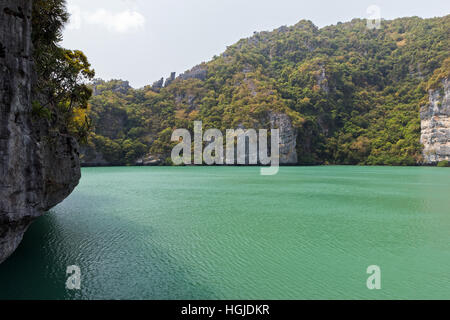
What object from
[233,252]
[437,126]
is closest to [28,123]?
[233,252]

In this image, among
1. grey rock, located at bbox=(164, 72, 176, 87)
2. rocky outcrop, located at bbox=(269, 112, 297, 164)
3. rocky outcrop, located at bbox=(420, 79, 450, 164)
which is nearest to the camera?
rocky outcrop, located at bbox=(420, 79, 450, 164)

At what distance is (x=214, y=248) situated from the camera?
889 cm

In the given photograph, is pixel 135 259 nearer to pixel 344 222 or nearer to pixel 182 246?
pixel 182 246

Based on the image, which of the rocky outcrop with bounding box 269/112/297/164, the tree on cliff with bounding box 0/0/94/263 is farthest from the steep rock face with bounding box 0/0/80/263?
the rocky outcrop with bounding box 269/112/297/164

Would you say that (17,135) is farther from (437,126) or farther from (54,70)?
(437,126)

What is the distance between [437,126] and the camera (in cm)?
5300

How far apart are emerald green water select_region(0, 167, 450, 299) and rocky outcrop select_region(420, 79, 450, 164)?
47.6 meters

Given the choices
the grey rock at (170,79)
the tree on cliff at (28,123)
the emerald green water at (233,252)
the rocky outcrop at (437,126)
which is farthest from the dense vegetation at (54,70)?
the grey rock at (170,79)

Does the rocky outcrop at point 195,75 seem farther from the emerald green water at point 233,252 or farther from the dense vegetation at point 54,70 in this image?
the dense vegetation at point 54,70

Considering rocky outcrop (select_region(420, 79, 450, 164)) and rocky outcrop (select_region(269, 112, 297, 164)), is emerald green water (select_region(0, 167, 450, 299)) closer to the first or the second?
rocky outcrop (select_region(269, 112, 297, 164))

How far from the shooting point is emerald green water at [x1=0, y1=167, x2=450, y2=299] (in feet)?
20.2

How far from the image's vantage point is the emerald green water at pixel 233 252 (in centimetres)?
616

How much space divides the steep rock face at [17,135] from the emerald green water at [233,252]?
161 centimetres

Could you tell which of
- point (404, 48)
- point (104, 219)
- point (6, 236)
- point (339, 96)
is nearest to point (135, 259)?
point (6, 236)
